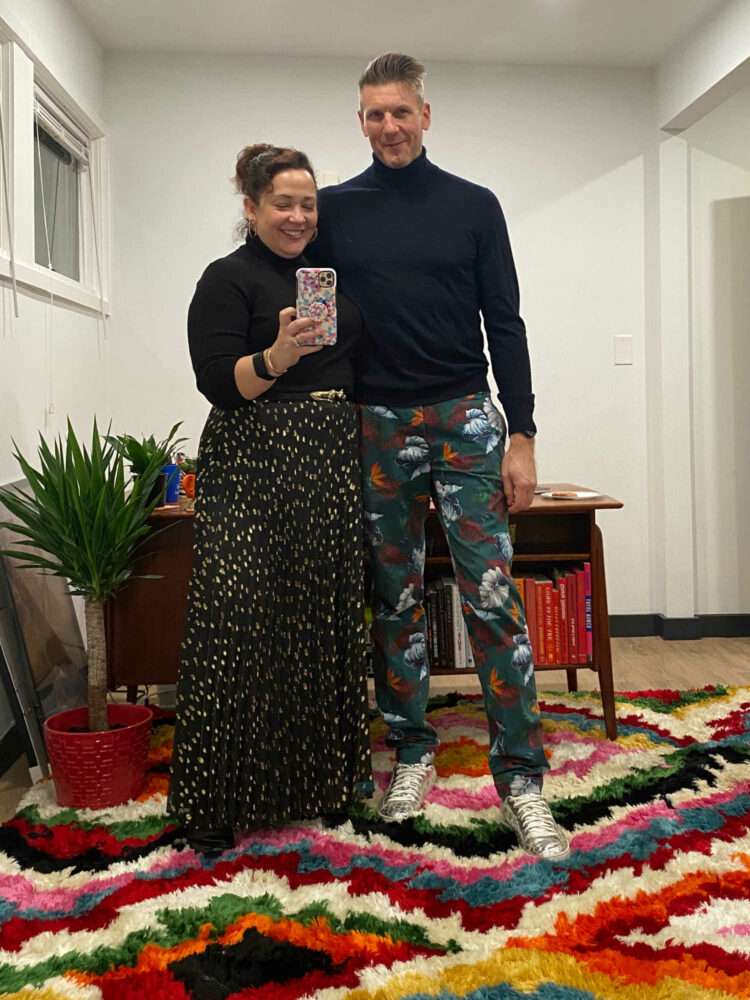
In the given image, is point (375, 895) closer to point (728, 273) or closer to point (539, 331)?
point (539, 331)

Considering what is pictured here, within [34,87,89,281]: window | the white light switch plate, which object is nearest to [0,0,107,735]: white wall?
[34,87,89,281]: window

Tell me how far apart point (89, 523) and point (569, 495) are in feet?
4.31

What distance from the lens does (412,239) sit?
178 centimetres

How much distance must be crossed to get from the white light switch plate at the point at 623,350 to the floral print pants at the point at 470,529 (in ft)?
6.75

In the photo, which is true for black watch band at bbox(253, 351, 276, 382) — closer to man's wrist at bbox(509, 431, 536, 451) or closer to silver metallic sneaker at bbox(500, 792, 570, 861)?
man's wrist at bbox(509, 431, 536, 451)

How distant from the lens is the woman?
5.57ft

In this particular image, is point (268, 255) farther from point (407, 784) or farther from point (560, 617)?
point (560, 617)

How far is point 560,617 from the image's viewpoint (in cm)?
241

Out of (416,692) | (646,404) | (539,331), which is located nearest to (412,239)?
(416,692)

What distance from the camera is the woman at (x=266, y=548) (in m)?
1.70

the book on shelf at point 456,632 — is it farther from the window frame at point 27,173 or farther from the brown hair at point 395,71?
the window frame at point 27,173

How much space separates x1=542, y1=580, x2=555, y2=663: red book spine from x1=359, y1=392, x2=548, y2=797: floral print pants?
0.60m

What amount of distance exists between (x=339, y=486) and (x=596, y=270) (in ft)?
7.80

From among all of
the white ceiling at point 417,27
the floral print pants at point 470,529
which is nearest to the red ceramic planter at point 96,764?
the floral print pants at point 470,529
